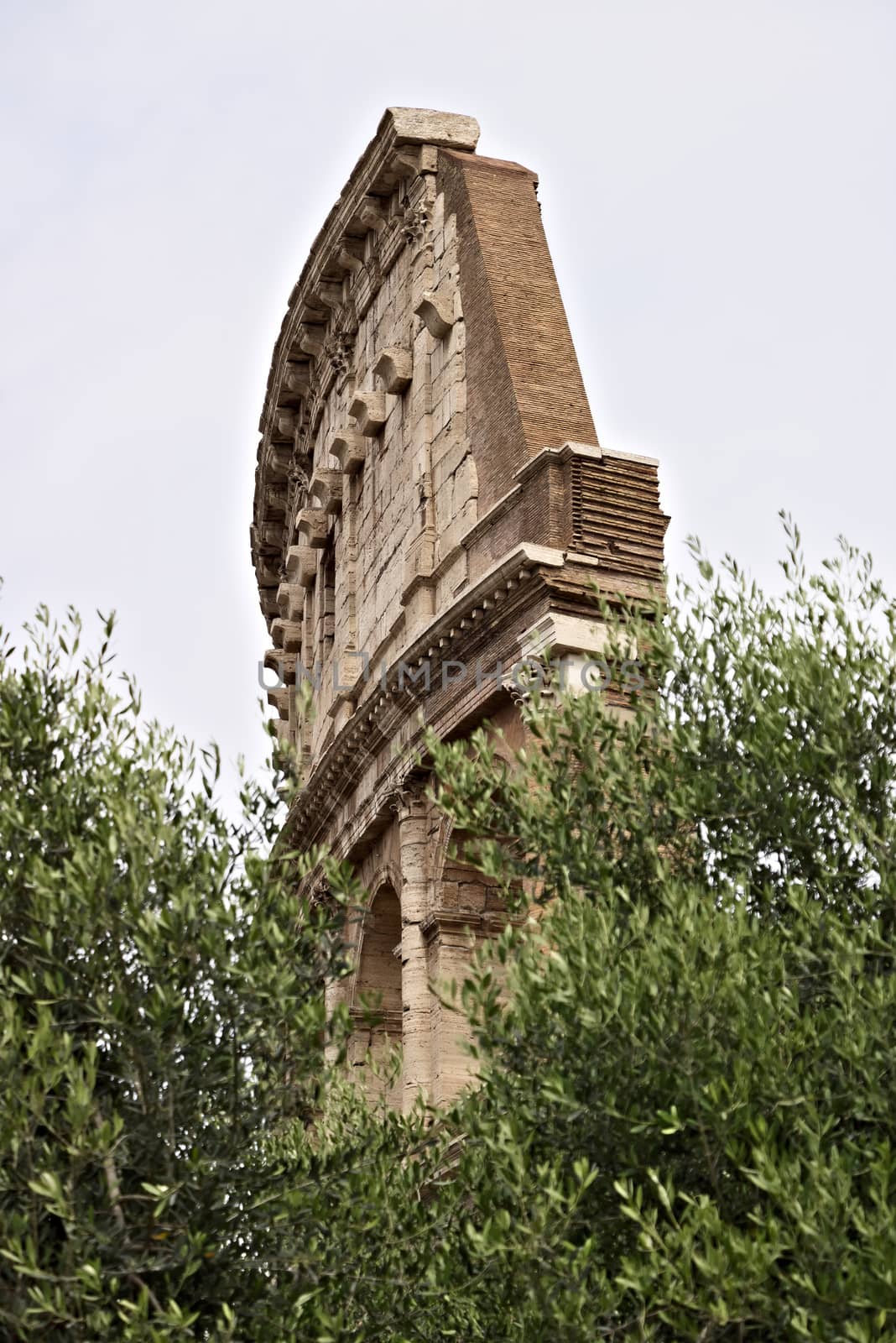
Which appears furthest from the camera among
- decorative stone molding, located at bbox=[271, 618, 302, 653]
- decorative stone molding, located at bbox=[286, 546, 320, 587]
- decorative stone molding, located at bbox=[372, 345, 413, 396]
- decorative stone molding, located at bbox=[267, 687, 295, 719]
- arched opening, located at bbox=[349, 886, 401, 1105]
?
decorative stone molding, located at bbox=[267, 687, 295, 719]

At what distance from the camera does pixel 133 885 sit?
879 centimetres

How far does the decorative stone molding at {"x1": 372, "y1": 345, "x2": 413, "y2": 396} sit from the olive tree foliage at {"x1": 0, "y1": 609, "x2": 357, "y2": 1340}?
397 inches

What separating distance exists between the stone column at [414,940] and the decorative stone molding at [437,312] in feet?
15.1

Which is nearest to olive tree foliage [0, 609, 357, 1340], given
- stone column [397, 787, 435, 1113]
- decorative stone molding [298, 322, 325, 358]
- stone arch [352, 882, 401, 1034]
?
stone column [397, 787, 435, 1113]

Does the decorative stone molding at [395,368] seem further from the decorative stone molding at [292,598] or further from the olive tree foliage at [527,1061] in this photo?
the olive tree foliage at [527,1061]

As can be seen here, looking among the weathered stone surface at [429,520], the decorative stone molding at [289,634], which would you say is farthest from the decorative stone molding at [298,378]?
the decorative stone molding at [289,634]

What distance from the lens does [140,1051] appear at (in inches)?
333

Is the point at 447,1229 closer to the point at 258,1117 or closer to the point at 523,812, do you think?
the point at 258,1117

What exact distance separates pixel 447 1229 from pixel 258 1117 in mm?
1566

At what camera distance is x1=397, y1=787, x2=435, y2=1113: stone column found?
1562cm

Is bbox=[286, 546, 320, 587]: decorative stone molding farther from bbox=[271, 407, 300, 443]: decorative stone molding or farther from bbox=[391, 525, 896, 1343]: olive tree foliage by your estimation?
bbox=[391, 525, 896, 1343]: olive tree foliage

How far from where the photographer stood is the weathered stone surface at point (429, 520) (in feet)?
49.3

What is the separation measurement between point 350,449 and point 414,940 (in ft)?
22.0

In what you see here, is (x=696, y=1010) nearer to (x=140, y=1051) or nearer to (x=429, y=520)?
A: (x=140, y=1051)
